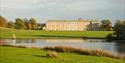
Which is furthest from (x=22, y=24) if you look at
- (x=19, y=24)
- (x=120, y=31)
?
(x=120, y=31)

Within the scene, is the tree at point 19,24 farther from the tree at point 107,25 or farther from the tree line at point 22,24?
the tree at point 107,25

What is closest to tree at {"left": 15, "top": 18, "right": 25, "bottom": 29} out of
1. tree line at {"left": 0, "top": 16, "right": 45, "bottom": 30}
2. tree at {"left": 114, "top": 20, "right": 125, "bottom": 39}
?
tree line at {"left": 0, "top": 16, "right": 45, "bottom": 30}

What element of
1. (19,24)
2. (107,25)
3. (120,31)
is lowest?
(120,31)

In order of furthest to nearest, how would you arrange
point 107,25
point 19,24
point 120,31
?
point 107,25
point 19,24
point 120,31

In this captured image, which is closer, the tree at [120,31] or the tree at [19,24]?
the tree at [120,31]

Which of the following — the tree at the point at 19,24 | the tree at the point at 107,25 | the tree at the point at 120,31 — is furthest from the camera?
the tree at the point at 107,25

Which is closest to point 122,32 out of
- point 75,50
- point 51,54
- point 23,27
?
point 75,50

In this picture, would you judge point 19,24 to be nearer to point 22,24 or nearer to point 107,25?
point 22,24

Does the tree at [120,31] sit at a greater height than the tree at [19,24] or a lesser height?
lesser

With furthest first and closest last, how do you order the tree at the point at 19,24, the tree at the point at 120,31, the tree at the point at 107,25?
1. the tree at the point at 107,25
2. the tree at the point at 19,24
3. the tree at the point at 120,31

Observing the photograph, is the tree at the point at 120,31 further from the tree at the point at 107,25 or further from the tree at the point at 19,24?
the tree at the point at 19,24

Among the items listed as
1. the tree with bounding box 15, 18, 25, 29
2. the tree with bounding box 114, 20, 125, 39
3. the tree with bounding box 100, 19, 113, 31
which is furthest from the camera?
the tree with bounding box 100, 19, 113, 31

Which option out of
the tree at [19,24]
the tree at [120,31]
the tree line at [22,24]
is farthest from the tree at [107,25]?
the tree at [120,31]

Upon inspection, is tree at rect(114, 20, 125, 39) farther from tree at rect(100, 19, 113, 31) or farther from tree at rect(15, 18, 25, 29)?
tree at rect(15, 18, 25, 29)
